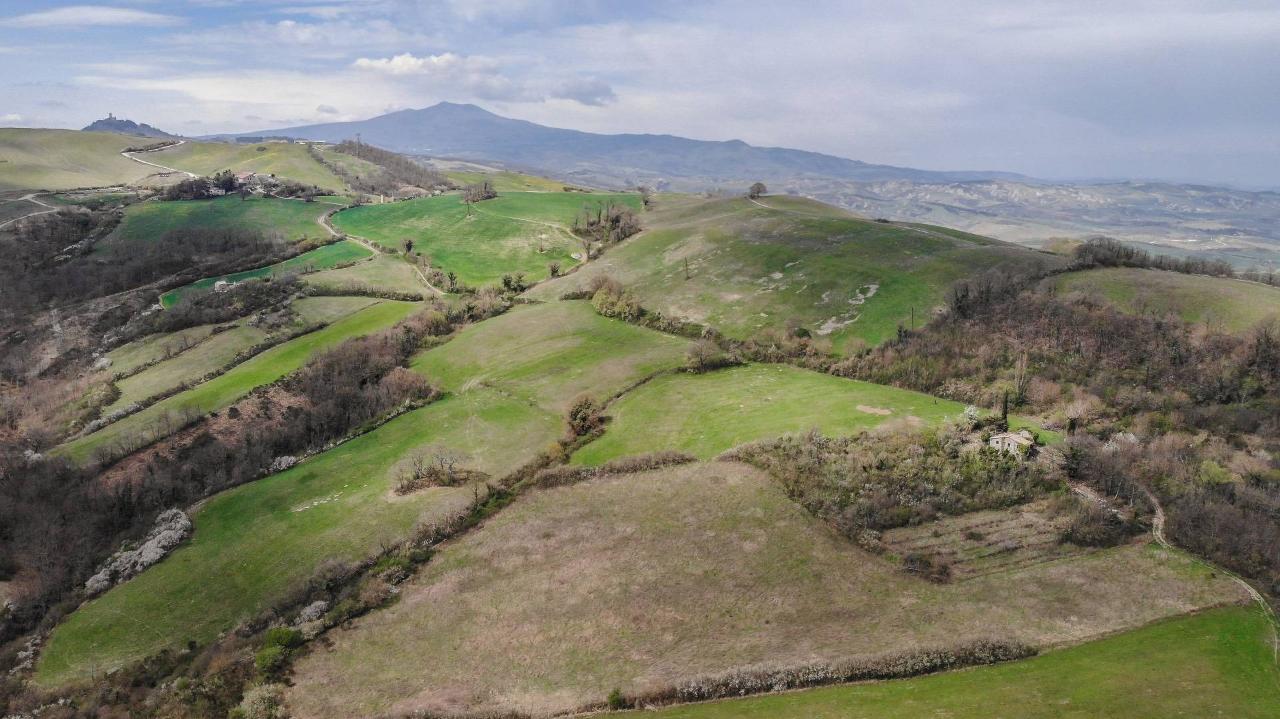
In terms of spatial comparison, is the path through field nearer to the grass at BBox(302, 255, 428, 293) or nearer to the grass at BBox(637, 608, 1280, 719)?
the grass at BBox(302, 255, 428, 293)

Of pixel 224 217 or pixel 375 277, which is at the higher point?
pixel 224 217

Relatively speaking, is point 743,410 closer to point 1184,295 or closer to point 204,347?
point 1184,295

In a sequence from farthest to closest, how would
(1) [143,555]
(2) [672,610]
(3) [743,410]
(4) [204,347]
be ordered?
(4) [204,347] < (3) [743,410] < (1) [143,555] < (2) [672,610]

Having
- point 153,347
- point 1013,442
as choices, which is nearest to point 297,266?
point 153,347

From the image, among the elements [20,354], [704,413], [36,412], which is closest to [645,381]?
[704,413]

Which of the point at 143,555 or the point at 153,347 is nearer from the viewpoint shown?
the point at 143,555
